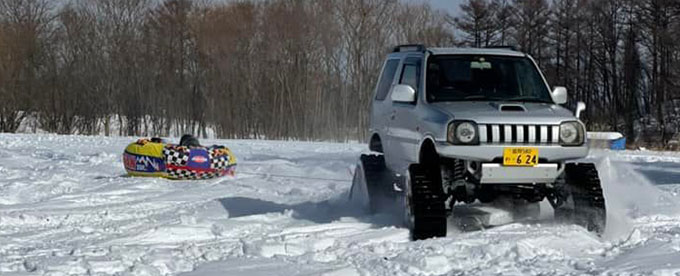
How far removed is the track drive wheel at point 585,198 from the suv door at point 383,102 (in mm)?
2172

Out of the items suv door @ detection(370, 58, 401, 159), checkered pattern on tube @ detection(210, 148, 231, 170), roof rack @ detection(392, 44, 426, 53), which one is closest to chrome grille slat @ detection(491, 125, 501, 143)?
roof rack @ detection(392, 44, 426, 53)

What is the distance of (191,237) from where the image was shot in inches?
313

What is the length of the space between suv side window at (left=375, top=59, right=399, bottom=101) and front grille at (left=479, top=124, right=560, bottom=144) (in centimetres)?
237

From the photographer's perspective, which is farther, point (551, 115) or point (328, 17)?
point (328, 17)

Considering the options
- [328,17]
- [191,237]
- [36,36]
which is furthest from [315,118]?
[191,237]

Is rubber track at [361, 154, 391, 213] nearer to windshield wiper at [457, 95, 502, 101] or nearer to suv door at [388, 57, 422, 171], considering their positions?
suv door at [388, 57, 422, 171]

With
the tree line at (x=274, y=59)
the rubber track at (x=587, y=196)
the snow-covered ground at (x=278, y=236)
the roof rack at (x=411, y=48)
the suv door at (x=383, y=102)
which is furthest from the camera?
the tree line at (x=274, y=59)

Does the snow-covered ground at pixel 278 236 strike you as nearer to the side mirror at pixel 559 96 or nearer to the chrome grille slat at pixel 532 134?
the chrome grille slat at pixel 532 134

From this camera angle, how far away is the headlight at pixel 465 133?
24.1 ft

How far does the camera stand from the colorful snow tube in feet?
47.1

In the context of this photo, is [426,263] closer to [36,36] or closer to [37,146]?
[37,146]

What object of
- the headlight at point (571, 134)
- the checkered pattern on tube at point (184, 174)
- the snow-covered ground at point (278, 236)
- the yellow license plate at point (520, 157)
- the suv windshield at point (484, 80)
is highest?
the suv windshield at point (484, 80)

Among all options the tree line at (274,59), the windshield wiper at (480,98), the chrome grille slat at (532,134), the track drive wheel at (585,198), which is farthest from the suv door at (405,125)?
the tree line at (274,59)

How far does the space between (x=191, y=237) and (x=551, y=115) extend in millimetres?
3594
